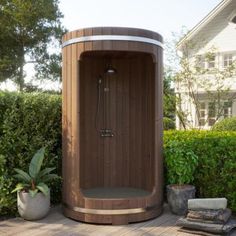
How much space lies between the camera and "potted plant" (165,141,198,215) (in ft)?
16.6

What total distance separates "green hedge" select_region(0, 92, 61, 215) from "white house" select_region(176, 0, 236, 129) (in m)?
8.11

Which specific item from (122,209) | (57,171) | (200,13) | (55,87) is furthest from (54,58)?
(122,209)

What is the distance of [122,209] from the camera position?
15.4ft

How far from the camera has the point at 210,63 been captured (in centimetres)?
1622

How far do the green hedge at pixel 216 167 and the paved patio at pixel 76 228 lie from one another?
66cm

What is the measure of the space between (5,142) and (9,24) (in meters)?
14.8

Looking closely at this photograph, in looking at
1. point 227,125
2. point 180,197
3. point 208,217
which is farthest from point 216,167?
point 227,125

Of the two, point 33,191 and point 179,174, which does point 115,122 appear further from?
point 33,191

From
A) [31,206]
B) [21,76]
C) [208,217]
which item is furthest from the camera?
[21,76]

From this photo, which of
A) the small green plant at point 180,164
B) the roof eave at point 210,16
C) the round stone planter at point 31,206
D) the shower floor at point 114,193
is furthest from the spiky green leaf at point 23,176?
the roof eave at point 210,16

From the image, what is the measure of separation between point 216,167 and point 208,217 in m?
0.96

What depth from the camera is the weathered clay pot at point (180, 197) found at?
5027 mm

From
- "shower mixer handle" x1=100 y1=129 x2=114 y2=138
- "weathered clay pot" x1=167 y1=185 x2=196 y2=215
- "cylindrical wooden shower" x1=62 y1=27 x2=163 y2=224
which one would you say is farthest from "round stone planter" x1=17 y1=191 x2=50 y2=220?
"weathered clay pot" x1=167 y1=185 x2=196 y2=215

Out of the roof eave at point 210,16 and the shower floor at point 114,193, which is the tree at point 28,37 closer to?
the roof eave at point 210,16
